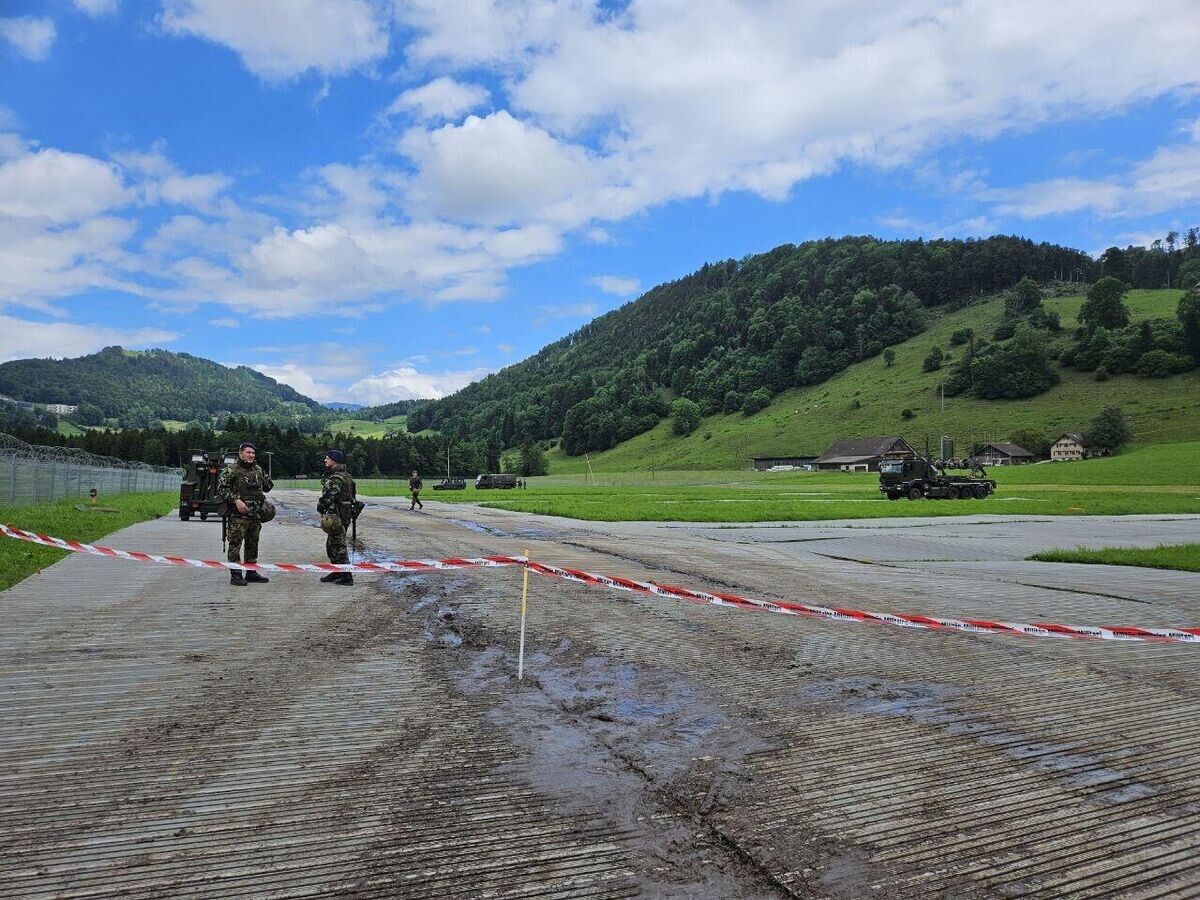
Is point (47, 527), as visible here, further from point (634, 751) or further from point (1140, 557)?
point (1140, 557)

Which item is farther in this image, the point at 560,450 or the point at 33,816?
the point at 560,450

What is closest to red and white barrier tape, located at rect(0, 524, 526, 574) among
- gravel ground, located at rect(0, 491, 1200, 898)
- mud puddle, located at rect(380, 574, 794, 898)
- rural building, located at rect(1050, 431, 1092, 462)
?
gravel ground, located at rect(0, 491, 1200, 898)

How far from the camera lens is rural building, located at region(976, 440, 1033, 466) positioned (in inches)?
4107

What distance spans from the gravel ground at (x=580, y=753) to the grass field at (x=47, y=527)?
2.69 metres

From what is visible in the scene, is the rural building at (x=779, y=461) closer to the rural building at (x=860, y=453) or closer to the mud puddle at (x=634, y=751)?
the rural building at (x=860, y=453)

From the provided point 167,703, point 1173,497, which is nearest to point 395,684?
point 167,703

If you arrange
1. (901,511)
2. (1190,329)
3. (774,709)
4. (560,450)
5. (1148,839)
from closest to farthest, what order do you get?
1. (1148,839)
2. (774,709)
3. (901,511)
4. (1190,329)
5. (560,450)

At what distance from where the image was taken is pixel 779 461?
129250 mm

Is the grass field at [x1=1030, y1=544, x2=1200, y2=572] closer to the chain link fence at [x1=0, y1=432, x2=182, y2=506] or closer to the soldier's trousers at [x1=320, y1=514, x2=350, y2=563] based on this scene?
the soldier's trousers at [x1=320, y1=514, x2=350, y2=563]

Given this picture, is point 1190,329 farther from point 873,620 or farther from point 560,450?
point 873,620

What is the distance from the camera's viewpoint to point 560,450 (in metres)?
185

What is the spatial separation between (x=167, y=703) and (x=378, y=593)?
203 inches

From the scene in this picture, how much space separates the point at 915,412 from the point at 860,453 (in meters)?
19.4

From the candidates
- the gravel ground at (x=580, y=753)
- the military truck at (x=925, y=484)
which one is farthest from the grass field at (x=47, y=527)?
the military truck at (x=925, y=484)
